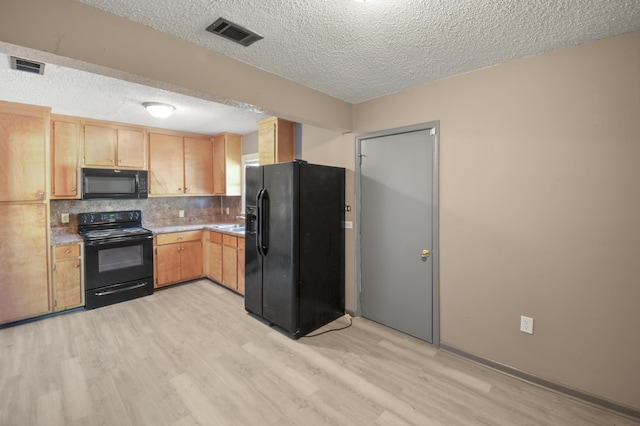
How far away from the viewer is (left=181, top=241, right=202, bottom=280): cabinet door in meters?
4.43

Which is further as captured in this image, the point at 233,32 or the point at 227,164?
the point at 227,164

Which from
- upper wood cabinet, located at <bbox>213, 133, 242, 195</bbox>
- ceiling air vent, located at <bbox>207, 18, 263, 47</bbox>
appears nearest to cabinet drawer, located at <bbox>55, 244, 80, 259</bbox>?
upper wood cabinet, located at <bbox>213, 133, 242, 195</bbox>

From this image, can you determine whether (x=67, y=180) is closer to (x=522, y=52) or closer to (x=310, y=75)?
(x=310, y=75)

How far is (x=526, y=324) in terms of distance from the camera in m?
2.22

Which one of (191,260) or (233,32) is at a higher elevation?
(233,32)

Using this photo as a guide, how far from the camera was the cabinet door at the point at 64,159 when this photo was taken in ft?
11.7

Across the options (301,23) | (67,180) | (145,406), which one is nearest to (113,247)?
(67,180)

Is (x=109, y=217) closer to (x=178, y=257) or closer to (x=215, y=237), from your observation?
(x=178, y=257)

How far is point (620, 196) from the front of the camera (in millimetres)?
1860

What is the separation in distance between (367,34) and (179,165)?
3.75 meters

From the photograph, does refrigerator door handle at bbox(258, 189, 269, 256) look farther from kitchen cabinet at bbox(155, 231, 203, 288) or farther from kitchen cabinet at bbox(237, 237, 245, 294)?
kitchen cabinet at bbox(155, 231, 203, 288)

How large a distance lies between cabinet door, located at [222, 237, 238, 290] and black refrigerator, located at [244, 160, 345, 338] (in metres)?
0.66

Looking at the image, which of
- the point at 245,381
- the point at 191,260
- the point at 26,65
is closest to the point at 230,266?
the point at 191,260

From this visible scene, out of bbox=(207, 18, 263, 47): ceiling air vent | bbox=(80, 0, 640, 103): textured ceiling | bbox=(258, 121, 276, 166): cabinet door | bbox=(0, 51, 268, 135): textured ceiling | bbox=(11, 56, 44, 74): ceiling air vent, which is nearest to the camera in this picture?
bbox=(80, 0, 640, 103): textured ceiling
